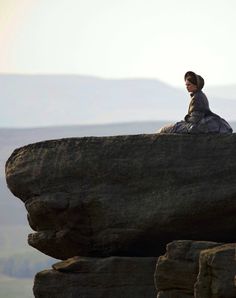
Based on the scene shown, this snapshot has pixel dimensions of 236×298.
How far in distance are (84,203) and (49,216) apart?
178cm

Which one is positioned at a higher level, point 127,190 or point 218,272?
point 127,190

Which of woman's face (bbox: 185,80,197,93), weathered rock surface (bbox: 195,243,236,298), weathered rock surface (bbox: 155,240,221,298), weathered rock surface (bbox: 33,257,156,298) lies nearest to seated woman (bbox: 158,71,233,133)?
woman's face (bbox: 185,80,197,93)

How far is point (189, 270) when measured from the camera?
37875 millimetres

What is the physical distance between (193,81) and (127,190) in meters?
4.43

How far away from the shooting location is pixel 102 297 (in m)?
41.8

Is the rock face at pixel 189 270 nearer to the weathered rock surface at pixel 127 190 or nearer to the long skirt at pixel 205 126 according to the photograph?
the weathered rock surface at pixel 127 190

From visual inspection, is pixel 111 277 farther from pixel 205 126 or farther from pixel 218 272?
pixel 218 272

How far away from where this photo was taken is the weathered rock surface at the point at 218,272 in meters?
34.8

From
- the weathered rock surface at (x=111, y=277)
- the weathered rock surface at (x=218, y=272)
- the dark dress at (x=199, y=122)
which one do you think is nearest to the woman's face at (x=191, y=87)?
the dark dress at (x=199, y=122)

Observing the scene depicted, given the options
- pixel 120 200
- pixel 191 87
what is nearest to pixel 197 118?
pixel 191 87

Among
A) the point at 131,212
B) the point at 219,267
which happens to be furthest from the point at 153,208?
the point at 219,267

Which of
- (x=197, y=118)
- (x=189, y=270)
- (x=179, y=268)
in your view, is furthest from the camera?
(x=197, y=118)

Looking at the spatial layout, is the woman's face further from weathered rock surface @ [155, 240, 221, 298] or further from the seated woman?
weathered rock surface @ [155, 240, 221, 298]

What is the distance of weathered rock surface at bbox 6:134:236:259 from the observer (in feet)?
134
